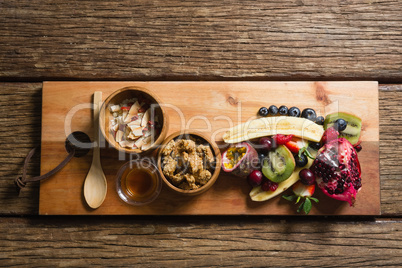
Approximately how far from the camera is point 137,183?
122cm

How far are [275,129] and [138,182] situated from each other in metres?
0.52

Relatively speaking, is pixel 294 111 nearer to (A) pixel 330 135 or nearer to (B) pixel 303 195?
(A) pixel 330 135

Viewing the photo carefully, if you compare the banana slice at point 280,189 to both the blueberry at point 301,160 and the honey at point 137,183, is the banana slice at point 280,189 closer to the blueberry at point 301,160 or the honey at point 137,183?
the blueberry at point 301,160

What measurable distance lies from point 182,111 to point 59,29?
1.93 feet

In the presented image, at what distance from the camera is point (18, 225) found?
1279 mm

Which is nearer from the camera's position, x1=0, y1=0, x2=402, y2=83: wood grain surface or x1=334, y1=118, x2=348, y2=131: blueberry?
x1=334, y1=118, x2=348, y2=131: blueberry

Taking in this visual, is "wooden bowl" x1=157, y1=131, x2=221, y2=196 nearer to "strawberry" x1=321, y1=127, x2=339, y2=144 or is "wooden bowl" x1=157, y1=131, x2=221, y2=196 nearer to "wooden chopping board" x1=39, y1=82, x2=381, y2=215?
"wooden chopping board" x1=39, y1=82, x2=381, y2=215

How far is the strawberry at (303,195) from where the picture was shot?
3.81 feet

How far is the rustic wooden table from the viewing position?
49.4 inches

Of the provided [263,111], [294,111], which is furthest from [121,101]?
[294,111]

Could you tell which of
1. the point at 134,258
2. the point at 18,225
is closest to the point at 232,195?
the point at 134,258

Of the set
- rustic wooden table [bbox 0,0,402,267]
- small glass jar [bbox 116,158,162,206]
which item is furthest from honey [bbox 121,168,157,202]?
rustic wooden table [bbox 0,0,402,267]

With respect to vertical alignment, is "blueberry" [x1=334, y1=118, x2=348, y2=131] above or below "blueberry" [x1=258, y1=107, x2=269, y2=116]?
below

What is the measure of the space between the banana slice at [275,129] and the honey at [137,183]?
31 centimetres
